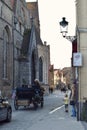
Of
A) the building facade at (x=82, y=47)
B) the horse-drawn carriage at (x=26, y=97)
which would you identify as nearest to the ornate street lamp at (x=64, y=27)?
the building facade at (x=82, y=47)

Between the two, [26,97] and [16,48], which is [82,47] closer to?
[26,97]

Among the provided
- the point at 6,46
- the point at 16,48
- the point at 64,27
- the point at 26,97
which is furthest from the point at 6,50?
the point at 64,27

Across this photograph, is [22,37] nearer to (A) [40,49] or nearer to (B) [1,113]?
(A) [40,49]

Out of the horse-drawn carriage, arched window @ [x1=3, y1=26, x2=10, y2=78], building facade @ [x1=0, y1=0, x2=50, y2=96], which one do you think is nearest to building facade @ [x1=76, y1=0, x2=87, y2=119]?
the horse-drawn carriage

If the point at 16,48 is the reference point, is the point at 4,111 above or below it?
below

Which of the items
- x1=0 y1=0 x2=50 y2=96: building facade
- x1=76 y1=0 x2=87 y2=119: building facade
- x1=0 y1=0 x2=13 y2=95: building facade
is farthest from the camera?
x1=0 y1=0 x2=50 y2=96: building facade

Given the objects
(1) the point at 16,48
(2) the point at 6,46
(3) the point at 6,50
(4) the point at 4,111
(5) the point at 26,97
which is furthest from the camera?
(1) the point at 16,48

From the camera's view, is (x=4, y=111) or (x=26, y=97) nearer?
(x=4, y=111)

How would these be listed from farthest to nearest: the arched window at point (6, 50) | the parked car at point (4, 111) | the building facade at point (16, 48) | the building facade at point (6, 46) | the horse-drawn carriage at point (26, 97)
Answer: the arched window at point (6, 50) < the building facade at point (16, 48) < the building facade at point (6, 46) < the horse-drawn carriage at point (26, 97) < the parked car at point (4, 111)

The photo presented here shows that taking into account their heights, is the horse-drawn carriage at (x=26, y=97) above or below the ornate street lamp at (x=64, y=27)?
below

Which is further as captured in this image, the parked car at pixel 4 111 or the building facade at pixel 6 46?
the building facade at pixel 6 46

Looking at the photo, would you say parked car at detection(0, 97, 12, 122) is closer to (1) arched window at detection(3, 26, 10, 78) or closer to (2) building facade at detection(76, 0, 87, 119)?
(2) building facade at detection(76, 0, 87, 119)

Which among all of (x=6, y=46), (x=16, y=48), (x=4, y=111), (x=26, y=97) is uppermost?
(x=16, y=48)

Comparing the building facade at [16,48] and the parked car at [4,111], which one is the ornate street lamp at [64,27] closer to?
the parked car at [4,111]
